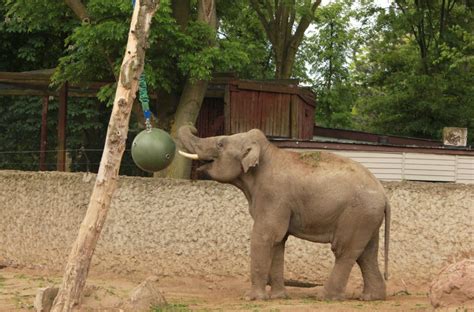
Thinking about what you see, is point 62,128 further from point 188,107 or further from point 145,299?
point 145,299

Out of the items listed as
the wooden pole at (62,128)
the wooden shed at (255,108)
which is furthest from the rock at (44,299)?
the wooden pole at (62,128)

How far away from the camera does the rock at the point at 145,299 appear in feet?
32.6

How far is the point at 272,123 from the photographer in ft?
62.8

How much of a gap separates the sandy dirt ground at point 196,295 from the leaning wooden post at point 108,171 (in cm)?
89

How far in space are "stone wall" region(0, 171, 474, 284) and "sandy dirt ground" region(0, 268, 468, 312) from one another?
0.32m

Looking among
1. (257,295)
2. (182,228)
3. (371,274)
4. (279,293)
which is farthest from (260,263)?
(182,228)

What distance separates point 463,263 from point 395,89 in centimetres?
1866

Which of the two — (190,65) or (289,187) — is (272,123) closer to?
(190,65)

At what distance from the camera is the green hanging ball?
972 cm

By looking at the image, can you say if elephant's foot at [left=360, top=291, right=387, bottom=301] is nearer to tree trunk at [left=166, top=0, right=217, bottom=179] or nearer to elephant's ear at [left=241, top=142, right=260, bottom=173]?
elephant's ear at [left=241, top=142, right=260, bottom=173]

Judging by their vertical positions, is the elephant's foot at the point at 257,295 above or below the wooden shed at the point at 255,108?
below

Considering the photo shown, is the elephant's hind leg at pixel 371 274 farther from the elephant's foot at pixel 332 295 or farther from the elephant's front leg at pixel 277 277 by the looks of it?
the elephant's front leg at pixel 277 277

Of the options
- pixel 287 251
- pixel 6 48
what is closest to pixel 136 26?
pixel 287 251

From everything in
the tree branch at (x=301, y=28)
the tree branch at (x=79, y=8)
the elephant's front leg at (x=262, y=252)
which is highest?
the tree branch at (x=301, y=28)
